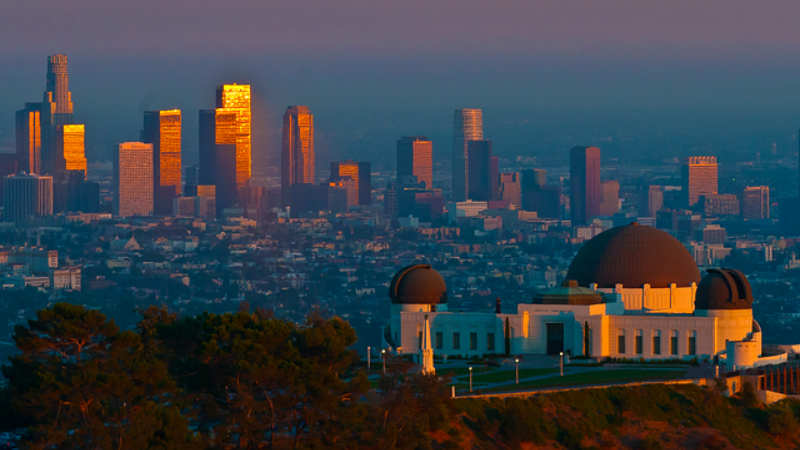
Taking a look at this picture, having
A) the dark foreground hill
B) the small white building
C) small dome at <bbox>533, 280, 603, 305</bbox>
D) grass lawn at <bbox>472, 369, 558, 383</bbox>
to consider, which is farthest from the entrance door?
the dark foreground hill

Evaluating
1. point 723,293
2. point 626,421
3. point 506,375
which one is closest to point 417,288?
point 506,375

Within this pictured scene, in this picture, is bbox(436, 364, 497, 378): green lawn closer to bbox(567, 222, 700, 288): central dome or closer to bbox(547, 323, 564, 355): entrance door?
bbox(547, 323, 564, 355): entrance door

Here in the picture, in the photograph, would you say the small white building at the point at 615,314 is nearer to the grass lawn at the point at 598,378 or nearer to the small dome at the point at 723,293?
the small dome at the point at 723,293

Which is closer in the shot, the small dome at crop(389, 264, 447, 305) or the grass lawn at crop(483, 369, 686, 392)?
the grass lawn at crop(483, 369, 686, 392)

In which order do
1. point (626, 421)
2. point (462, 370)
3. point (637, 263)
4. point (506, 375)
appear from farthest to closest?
point (637, 263) → point (462, 370) → point (506, 375) → point (626, 421)

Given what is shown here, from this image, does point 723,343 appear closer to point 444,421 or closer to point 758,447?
point 758,447

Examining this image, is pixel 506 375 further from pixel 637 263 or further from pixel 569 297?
pixel 637 263

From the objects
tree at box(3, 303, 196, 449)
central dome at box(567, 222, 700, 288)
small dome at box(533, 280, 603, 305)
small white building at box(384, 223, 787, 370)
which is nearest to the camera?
tree at box(3, 303, 196, 449)
